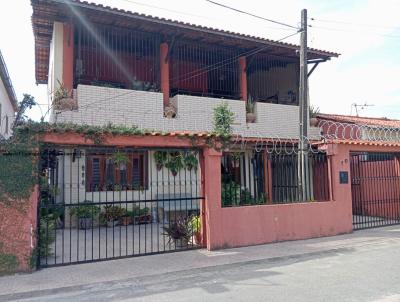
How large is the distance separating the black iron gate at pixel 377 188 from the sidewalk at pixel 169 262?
3.69 meters

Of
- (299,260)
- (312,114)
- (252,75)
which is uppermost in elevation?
(252,75)

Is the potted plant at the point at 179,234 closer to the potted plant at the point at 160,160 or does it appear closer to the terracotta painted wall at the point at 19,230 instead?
the terracotta painted wall at the point at 19,230

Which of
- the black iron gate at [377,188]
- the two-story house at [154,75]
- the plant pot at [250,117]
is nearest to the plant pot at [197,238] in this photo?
the two-story house at [154,75]

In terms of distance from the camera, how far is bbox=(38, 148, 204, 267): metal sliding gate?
802 centimetres

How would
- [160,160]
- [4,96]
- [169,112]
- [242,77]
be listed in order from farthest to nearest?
[4,96], [242,77], [160,160], [169,112]

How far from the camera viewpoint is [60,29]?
36.7 feet

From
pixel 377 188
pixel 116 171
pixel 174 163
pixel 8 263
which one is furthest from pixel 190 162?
pixel 8 263

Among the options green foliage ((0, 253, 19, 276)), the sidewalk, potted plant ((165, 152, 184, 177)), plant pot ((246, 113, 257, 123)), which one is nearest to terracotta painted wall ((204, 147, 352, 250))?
the sidewalk

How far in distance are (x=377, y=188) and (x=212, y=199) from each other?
323 inches

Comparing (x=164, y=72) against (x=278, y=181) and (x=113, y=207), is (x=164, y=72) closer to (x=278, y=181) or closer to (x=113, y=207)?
(x=113, y=207)

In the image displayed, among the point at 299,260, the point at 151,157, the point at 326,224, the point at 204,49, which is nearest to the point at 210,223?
the point at 299,260

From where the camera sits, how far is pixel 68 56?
11.1 m

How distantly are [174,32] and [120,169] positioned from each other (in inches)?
198

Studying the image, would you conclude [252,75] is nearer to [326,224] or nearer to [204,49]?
[204,49]
